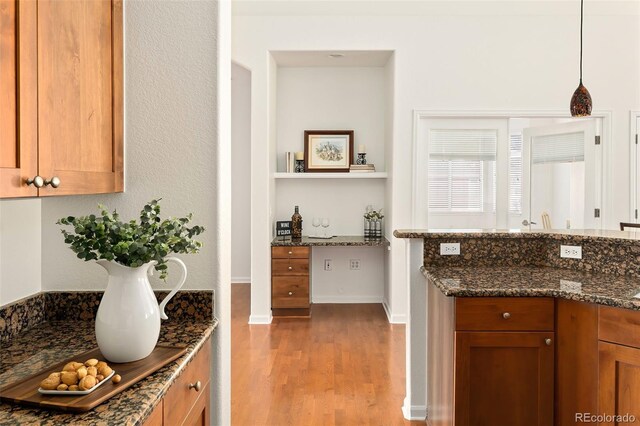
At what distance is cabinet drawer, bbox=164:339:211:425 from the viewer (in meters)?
1.40

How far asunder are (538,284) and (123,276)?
1805mm

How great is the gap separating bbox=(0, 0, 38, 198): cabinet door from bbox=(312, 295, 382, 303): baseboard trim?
200 inches

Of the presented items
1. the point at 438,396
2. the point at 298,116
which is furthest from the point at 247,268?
the point at 438,396

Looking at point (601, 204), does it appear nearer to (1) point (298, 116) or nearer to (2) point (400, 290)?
(2) point (400, 290)

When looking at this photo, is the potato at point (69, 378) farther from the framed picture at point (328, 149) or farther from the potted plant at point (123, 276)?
the framed picture at point (328, 149)

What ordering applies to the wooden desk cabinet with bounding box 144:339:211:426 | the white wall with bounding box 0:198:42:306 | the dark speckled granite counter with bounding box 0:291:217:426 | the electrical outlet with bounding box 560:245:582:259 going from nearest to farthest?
the dark speckled granite counter with bounding box 0:291:217:426
the wooden desk cabinet with bounding box 144:339:211:426
the white wall with bounding box 0:198:42:306
the electrical outlet with bounding box 560:245:582:259

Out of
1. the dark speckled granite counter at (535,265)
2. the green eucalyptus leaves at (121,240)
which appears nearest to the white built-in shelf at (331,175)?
the dark speckled granite counter at (535,265)

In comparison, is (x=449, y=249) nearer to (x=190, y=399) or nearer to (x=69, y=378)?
(x=190, y=399)

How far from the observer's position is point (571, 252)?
9.24 ft

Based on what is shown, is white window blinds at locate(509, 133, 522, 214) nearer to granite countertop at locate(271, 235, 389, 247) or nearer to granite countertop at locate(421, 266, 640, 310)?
granite countertop at locate(271, 235, 389, 247)

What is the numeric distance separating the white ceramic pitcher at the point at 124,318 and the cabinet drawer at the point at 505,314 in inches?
55.0

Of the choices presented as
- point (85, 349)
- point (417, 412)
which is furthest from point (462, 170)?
point (85, 349)

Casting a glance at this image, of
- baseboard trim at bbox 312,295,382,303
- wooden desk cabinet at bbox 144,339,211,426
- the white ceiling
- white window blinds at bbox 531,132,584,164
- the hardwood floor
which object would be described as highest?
the white ceiling

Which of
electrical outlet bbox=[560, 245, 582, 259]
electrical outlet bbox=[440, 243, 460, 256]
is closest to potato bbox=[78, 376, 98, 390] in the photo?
electrical outlet bbox=[440, 243, 460, 256]
